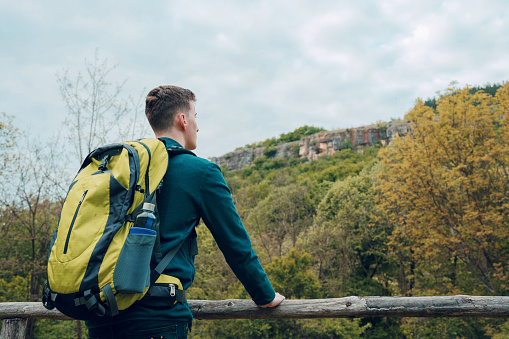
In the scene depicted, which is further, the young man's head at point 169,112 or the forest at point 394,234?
the forest at point 394,234

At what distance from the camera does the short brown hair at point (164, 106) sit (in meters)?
1.83

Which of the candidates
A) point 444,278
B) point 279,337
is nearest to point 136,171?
point 444,278

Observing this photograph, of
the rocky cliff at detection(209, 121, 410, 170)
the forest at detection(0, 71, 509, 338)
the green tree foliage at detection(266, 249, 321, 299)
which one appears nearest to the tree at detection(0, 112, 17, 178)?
the forest at detection(0, 71, 509, 338)

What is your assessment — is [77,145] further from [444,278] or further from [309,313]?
[444,278]

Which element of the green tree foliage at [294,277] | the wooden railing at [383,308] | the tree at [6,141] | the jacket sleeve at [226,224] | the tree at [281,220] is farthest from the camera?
the tree at [281,220]

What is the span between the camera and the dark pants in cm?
145

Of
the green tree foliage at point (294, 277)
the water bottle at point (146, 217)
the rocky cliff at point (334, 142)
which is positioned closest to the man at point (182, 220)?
the water bottle at point (146, 217)

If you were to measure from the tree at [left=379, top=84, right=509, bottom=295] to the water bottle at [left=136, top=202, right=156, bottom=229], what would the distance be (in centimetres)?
1635

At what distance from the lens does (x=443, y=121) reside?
17.0 m

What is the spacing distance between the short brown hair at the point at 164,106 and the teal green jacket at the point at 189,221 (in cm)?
13

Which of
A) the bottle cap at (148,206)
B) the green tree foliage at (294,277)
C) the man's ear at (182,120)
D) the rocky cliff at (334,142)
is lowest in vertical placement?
the green tree foliage at (294,277)

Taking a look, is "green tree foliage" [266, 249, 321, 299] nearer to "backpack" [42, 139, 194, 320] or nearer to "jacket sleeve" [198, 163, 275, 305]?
"jacket sleeve" [198, 163, 275, 305]

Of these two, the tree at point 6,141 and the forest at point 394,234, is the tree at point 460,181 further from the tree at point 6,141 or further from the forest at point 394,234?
the tree at point 6,141

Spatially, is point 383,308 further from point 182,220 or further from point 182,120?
point 182,120
